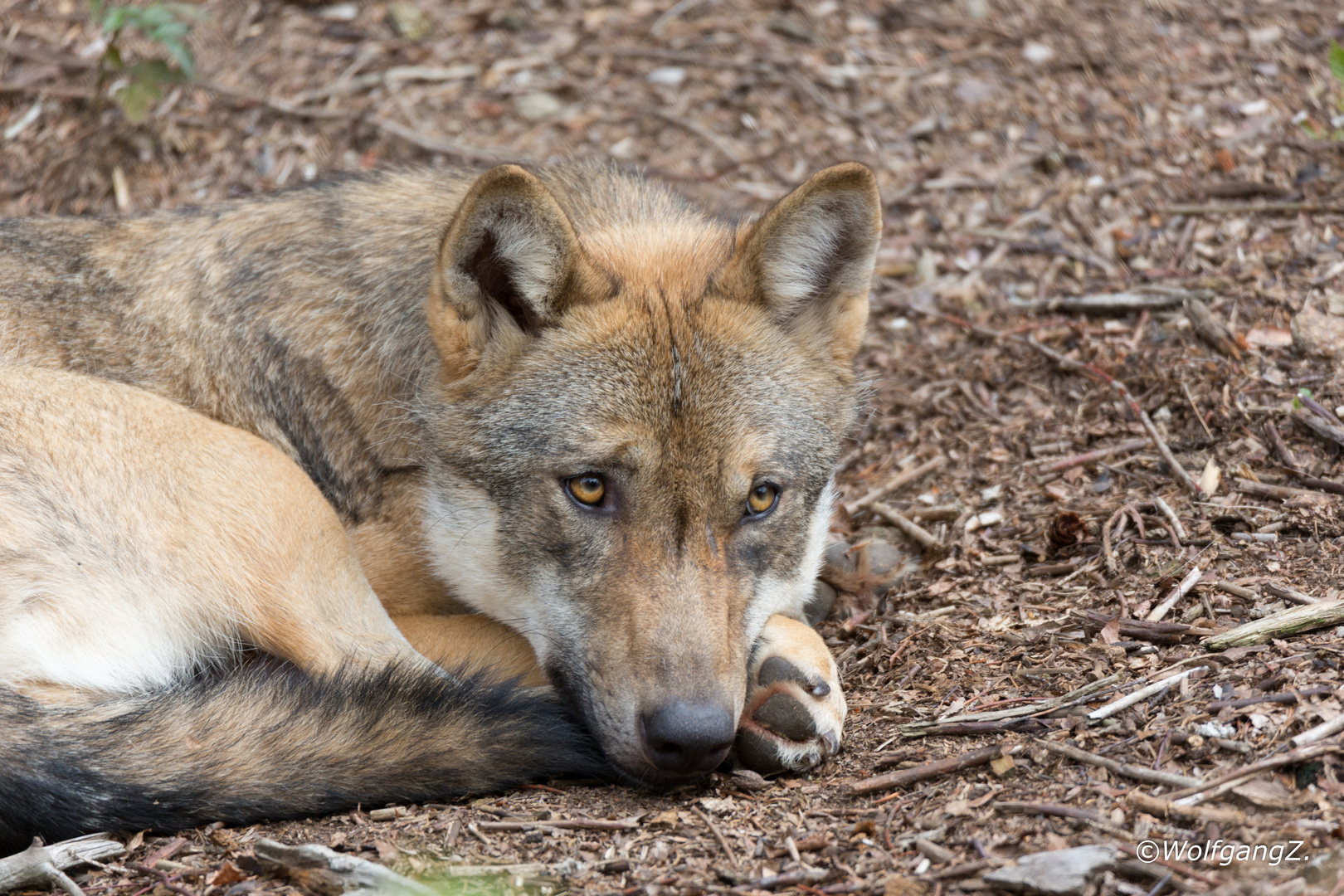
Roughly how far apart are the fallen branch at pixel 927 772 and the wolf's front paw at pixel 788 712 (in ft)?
1.12

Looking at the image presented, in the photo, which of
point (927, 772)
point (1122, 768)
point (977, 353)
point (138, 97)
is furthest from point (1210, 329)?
point (138, 97)

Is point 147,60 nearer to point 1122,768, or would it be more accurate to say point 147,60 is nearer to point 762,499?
point 762,499

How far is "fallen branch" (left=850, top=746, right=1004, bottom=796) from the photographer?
3.87m

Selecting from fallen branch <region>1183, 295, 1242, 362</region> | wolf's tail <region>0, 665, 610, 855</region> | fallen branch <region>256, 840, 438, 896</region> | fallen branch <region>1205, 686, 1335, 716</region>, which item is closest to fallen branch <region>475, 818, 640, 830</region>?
wolf's tail <region>0, 665, 610, 855</region>

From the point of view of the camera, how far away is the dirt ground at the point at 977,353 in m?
3.56

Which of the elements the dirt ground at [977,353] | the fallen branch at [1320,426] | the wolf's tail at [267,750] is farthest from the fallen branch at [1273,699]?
the wolf's tail at [267,750]

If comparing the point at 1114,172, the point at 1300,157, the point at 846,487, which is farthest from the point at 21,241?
the point at 1300,157

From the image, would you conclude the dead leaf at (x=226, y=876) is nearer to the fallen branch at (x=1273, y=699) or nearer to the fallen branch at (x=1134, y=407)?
the fallen branch at (x=1273, y=699)

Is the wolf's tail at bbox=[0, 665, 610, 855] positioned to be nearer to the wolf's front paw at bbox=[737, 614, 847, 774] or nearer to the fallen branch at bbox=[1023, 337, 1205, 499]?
the wolf's front paw at bbox=[737, 614, 847, 774]

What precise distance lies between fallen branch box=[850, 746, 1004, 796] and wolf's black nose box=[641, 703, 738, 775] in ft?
1.68

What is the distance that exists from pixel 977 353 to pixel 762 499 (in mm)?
2939

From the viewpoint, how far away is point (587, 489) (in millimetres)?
4273

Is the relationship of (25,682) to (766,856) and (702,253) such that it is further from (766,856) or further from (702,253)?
(702,253)

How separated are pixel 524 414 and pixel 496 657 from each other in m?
1.07
